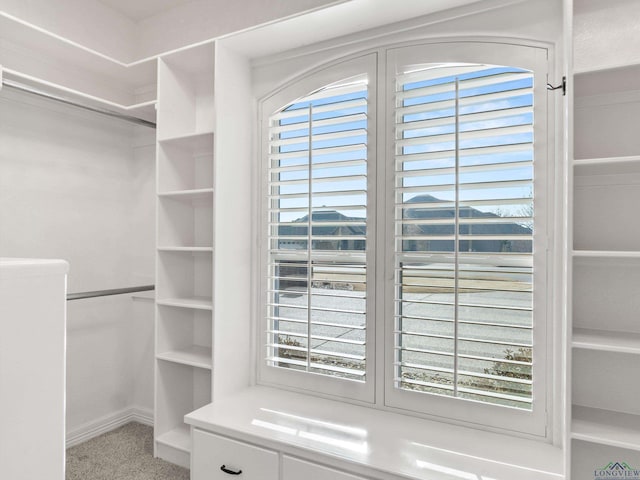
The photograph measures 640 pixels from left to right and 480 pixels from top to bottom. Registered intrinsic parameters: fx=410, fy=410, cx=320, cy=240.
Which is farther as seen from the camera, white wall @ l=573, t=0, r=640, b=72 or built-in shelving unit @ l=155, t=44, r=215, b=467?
built-in shelving unit @ l=155, t=44, r=215, b=467

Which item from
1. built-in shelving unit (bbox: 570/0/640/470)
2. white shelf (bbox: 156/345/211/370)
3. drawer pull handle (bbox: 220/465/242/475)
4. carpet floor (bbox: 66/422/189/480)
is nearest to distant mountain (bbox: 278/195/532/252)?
built-in shelving unit (bbox: 570/0/640/470)

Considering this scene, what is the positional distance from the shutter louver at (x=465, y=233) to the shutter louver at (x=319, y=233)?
0.70ft

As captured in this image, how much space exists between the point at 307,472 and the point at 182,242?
1.43m

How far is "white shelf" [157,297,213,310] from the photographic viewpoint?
84.4 inches

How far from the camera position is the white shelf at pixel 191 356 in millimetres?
2154

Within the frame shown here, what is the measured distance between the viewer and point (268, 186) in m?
2.29

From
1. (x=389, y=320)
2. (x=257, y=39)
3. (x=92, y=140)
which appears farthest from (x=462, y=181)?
(x=92, y=140)

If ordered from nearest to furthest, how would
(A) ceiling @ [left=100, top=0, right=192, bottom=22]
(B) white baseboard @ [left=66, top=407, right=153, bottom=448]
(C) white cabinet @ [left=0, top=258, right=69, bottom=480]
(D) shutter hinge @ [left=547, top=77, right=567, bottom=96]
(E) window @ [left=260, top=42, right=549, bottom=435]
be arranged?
(C) white cabinet @ [left=0, top=258, right=69, bottom=480] → (D) shutter hinge @ [left=547, top=77, right=567, bottom=96] → (E) window @ [left=260, top=42, right=549, bottom=435] → (B) white baseboard @ [left=66, top=407, right=153, bottom=448] → (A) ceiling @ [left=100, top=0, right=192, bottom=22]

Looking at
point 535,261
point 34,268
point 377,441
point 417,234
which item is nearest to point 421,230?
point 417,234

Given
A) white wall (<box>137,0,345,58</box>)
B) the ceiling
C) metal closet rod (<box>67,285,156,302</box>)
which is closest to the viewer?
metal closet rod (<box>67,285,156,302</box>)

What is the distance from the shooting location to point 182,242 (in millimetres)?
2426

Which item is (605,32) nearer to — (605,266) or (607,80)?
(607,80)

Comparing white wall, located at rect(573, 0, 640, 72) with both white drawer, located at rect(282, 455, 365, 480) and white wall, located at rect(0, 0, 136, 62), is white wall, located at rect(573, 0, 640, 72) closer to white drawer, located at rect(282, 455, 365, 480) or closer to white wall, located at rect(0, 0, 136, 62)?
white drawer, located at rect(282, 455, 365, 480)

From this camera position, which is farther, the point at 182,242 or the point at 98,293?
the point at 182,242
